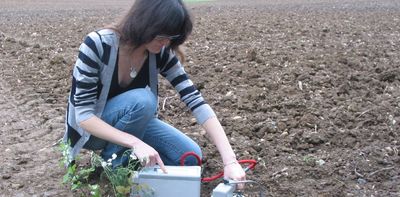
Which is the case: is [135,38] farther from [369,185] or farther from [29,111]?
[29,111]

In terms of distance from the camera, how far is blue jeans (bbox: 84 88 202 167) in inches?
114

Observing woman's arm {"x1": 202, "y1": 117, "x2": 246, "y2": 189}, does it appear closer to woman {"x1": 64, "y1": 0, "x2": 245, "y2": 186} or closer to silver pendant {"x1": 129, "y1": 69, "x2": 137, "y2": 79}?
woman {"x1": 64, "y1": 0, "x2": 245, "y2": 186}

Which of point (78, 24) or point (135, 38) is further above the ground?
→ point (135, 38)

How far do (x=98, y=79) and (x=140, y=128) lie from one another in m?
0.33

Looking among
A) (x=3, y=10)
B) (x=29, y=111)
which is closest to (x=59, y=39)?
(x=29, y=111)

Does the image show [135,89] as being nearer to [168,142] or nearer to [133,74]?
[133,74]

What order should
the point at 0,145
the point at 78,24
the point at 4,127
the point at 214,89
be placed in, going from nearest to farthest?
the point at 0,145 → the point at 4,127 → the point at 214,89 → the point at 78,24

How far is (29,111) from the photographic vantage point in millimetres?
4645

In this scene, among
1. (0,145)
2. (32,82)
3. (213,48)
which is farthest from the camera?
(213,48)

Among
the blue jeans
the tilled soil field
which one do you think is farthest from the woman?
the tilled soil field

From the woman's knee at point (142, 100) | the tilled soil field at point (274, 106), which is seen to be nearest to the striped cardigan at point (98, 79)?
the woman's knee at point (142, 100)

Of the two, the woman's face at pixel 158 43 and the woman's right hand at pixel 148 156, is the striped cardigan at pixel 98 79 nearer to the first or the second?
the woman's face at pixel 158 43

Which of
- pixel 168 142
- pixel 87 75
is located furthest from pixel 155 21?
pixel 168 142

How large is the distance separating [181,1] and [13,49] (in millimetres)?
4922
